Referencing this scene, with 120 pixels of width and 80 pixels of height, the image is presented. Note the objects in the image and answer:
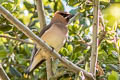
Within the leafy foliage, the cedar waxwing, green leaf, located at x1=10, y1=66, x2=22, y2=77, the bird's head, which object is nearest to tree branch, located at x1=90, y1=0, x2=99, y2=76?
the leafy foliage

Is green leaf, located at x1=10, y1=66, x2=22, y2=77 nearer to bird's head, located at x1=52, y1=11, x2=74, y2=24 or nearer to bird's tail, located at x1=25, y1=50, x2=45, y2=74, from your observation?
bird's tail, located at x1=25, y1=50, x2=45, y2=74

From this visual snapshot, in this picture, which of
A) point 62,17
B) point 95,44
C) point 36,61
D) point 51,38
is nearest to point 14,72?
point 36,61

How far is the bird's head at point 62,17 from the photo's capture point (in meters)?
4.14

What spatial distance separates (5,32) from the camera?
3.89 metres

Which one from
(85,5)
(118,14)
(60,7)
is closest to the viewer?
(118,14)

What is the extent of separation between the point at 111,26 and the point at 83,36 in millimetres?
1065

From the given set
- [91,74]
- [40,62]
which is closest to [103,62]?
[91,74]

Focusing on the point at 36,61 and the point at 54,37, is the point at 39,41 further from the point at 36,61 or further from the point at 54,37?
the point at 36,61

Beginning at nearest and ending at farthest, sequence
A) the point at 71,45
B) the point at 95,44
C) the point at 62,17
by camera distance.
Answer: the point at 95,44, the point at 71,45, the point at 62,17

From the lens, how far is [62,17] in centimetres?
426

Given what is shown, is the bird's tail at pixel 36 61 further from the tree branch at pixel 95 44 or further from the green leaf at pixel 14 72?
the tree branch at pixel 95 44

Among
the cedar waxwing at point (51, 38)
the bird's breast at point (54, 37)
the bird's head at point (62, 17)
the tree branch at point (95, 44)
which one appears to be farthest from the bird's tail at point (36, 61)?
the tree branch at point (95, 44)

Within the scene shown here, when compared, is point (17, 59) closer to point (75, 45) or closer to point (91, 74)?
point (75, 45)

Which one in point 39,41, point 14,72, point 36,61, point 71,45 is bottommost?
point 14,72
